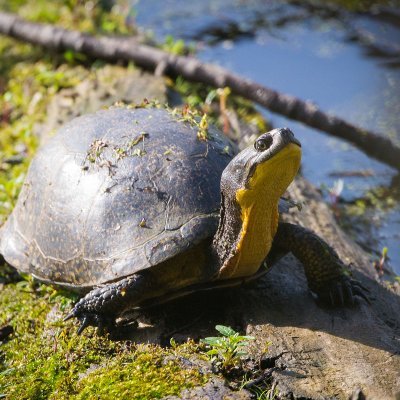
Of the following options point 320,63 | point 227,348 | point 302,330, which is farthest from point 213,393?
point 320,63

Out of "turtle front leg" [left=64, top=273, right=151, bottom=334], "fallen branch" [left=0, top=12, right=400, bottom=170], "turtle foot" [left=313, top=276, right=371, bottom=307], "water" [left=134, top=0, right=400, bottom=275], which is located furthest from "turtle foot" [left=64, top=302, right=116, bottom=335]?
"fallen branch" [left=0, top=12, right=400, bottom=170]

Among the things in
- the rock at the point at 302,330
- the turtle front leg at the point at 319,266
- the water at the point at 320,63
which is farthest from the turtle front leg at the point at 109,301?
the water at the point at 320,63

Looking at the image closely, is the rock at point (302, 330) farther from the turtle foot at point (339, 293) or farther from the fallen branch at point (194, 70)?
the fallen branch at point (194, 70)

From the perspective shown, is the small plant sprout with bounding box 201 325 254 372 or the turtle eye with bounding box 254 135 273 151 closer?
the small plant sprout with bounding box 201 325 254 372

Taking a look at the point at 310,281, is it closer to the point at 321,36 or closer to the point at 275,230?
the point at 275,230

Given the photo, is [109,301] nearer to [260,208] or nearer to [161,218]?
[161,218]

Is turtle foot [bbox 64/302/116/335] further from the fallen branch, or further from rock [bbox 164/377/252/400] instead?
the fallen branch

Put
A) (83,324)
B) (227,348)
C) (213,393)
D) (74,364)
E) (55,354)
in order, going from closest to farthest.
A: 1. (213,393)
2. (227,348)
3. (74,364)
4. (55,354)
5. (83,324)

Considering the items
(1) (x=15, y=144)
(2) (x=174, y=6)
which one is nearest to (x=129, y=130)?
(1) (x=15, y=144)
